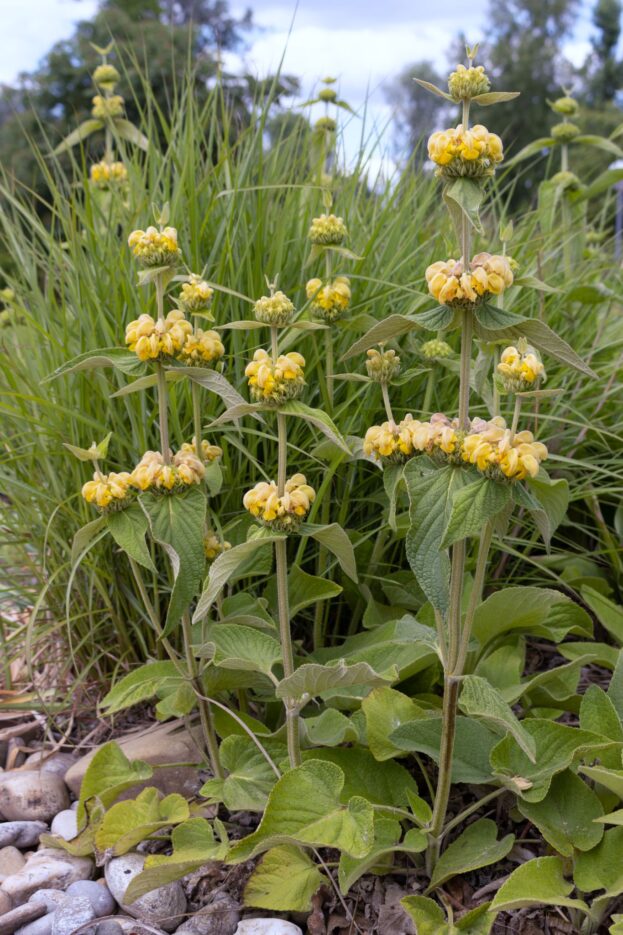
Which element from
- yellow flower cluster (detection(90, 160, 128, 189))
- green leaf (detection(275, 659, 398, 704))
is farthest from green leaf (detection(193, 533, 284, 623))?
yellow flower cluster (detection(90, 160, 128, 189))

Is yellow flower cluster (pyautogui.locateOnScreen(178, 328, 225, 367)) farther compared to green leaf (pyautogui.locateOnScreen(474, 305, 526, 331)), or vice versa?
yellow flower cluster (pyautogui.locateOnScreen(178, 328, 225, 367))

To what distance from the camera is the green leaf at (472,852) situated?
47.3 inches

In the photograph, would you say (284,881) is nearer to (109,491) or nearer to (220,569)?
(220,569)

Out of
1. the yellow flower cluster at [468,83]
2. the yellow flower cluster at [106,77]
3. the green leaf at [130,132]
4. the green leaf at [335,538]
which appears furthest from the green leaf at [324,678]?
the yellow flower cluster at [106,77]

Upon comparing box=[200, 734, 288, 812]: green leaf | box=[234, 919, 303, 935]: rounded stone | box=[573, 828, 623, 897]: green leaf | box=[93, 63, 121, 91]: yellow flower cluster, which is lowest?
A: box=[234, 919, 303, 935]: rounded stone

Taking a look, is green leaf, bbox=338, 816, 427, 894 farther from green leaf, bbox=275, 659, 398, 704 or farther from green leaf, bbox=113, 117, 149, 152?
green leaf, bbox=113, 117, 149, 152

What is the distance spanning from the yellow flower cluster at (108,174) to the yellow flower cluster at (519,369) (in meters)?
1.35

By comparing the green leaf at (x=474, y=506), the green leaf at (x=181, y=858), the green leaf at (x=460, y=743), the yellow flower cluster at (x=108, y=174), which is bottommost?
the green leaf at (x=181, y=858)

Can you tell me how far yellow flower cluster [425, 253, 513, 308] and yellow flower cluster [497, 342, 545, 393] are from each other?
110mm

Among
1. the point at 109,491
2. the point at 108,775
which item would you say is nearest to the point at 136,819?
the point at 108,775

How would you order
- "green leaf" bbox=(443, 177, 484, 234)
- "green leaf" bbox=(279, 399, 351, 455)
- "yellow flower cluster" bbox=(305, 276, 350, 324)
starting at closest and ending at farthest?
"green leaf" bbox=(443, 177, 484, 234) < "green leaf" bbox=(279, 399, 351, 455) < "yellow flower cluster" bbox=(305, 276, 350, 324)

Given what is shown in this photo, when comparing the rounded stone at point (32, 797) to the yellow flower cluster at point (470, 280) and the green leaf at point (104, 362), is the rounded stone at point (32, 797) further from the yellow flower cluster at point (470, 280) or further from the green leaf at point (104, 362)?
the yellow flower cluster at point (470, 280)

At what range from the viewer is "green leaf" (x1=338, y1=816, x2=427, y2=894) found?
3.69ft

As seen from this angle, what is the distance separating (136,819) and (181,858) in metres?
0.19
